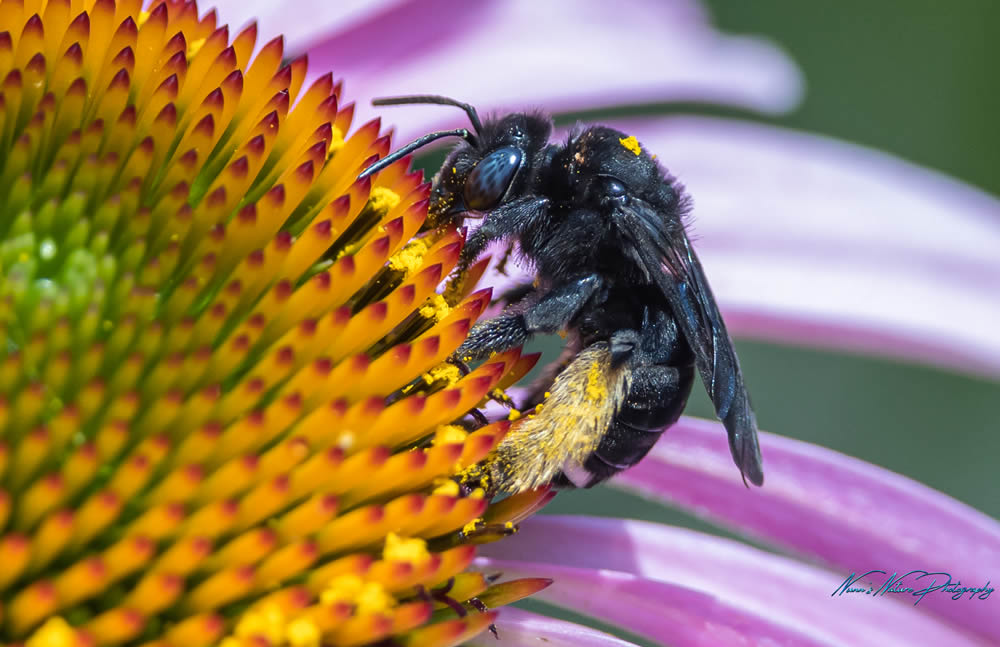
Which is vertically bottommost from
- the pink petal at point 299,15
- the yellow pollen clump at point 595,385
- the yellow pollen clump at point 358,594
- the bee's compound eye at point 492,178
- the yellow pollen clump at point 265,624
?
the yellow pollen clump at point 265,624

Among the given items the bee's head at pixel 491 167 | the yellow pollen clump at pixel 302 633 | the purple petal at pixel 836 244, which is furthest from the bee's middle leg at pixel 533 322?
the purple petal at pixel 836 244

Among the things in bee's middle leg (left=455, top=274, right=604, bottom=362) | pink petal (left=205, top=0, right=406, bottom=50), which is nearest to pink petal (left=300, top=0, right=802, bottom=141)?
pink petal (left=205, top=0, right=406, bottom=50)

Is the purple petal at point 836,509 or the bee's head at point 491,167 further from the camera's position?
the purple petal at point 836,509

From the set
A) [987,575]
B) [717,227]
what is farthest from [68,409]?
[717,227]

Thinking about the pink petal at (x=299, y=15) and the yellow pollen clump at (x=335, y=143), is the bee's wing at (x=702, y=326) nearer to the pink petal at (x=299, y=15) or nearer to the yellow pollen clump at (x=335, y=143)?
the yellow pollen clump at (x=335, y=143)

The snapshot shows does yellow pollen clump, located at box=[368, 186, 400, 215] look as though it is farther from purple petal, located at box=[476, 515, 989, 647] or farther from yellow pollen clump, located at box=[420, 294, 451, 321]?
purple petal, located at box=[476, 515, 989, 647]

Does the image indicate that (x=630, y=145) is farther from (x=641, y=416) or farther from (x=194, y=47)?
(x=194, y=47)

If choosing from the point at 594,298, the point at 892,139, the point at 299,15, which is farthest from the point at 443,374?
the point at 892,139

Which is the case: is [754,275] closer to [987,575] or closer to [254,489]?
[987,575]
